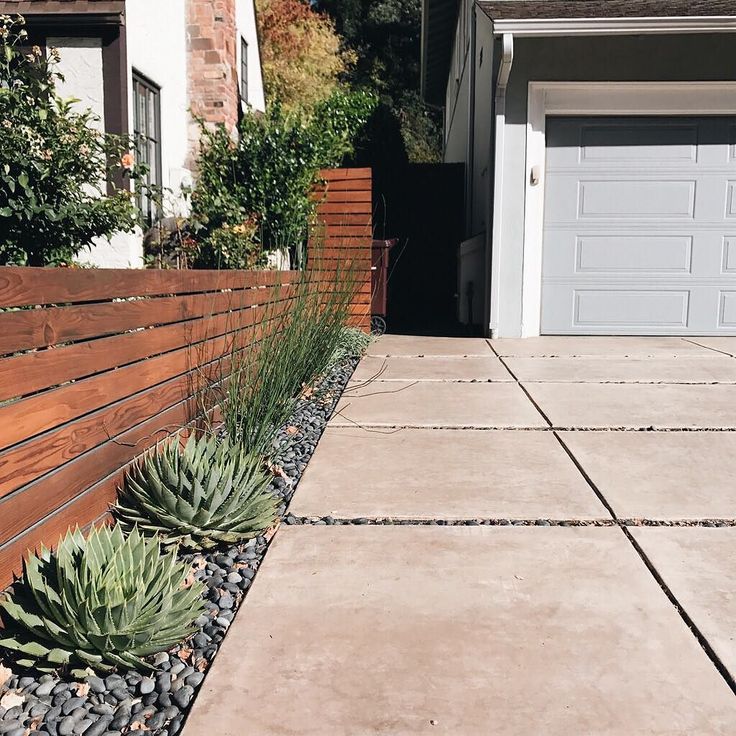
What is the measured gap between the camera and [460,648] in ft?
6.15

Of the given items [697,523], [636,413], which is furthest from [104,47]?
[697,523]

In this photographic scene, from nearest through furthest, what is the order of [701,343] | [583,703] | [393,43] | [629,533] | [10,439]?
[583,703]
[10,439]
[629,533]
[701,343]
[393,43]

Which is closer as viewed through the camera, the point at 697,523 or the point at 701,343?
the point at 697,523

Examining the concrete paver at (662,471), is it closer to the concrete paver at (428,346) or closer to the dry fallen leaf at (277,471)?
the dry fallen leaf at (277,471)

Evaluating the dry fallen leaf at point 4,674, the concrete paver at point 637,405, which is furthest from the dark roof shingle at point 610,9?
the dry fallen leaf at point 4,674

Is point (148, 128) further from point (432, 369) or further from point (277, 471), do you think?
point (277, 471)

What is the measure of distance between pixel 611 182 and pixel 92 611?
7.12 m

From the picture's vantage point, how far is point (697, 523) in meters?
2.68

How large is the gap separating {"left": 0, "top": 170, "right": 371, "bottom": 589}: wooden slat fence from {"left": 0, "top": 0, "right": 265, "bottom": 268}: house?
11.0ft

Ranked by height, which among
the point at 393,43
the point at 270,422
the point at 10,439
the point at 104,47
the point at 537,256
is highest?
the point at 393,43

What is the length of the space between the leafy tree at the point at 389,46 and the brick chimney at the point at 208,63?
1740 cm

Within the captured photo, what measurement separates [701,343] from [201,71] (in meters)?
6.81

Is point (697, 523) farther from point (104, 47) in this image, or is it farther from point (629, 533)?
point (104, 47)

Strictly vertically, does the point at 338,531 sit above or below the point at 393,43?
below
